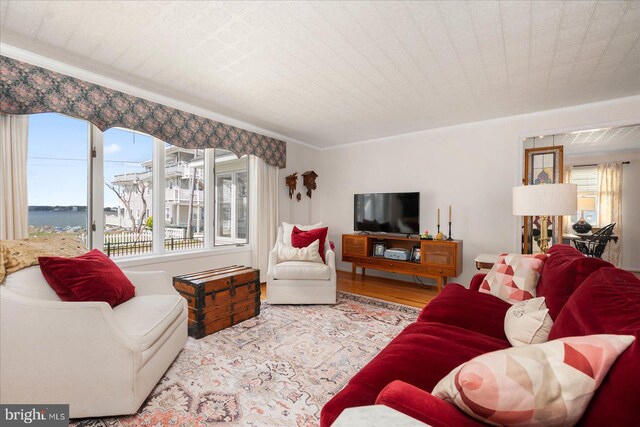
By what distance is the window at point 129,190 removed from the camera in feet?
8.63

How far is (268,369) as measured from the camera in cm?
196

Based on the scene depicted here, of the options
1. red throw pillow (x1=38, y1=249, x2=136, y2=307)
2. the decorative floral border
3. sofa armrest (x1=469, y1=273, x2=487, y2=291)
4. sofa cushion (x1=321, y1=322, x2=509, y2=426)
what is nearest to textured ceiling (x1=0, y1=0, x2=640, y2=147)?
the decorative floral border

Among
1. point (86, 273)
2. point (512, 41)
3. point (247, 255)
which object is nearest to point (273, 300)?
point (247, 255)

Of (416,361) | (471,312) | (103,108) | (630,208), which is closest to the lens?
(416,361)

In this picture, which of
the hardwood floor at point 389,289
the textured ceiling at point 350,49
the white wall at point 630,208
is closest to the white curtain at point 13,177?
the textured ceiling at point 350,49

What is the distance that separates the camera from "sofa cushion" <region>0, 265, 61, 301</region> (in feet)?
5.11

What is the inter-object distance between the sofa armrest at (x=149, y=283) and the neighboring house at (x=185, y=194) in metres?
1.10

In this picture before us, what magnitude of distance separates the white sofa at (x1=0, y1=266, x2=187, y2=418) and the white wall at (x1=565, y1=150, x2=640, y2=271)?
7733 mm

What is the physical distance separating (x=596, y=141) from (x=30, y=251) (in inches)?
290

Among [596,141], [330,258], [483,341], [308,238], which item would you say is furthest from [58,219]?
[596,141]

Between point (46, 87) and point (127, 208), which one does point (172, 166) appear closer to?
point (127, 208)

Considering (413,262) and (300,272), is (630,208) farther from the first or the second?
(300,272)

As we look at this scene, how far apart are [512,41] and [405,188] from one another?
8.34 feet

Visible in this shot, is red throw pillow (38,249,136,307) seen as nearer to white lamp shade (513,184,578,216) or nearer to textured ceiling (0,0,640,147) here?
textured ceiling (0,0,640,147)
